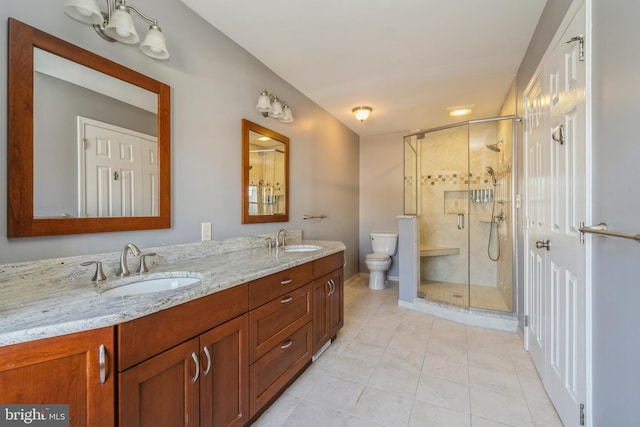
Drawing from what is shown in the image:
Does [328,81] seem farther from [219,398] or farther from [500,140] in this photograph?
[219,398]

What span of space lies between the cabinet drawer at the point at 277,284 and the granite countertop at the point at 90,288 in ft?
0.17

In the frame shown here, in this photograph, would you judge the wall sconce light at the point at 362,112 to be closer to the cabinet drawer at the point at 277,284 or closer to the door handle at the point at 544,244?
the cabinet drawer at the point at 277,284

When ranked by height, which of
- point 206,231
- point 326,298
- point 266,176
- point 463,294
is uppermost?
point 266,176

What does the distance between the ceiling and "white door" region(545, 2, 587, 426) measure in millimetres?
614

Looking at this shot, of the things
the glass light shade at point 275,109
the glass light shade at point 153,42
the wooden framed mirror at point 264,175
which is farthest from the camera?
the glass light shade at point 275,109

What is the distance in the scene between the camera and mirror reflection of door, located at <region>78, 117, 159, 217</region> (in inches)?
49.8

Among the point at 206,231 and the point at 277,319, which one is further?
the point at 206,231

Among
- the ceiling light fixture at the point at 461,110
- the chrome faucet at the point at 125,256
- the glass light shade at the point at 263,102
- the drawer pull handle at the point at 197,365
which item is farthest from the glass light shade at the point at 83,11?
the ceiling light fixture at the point at 461,110

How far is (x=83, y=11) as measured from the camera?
1164mm

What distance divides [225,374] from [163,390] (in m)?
0.30

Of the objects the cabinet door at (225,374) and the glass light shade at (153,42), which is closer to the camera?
the cabinet door at (225,374)

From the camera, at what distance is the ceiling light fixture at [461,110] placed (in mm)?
3291

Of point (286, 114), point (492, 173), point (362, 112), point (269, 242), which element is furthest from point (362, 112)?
A: point (269, 242)

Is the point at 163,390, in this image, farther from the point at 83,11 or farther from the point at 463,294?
the point at 463,294
